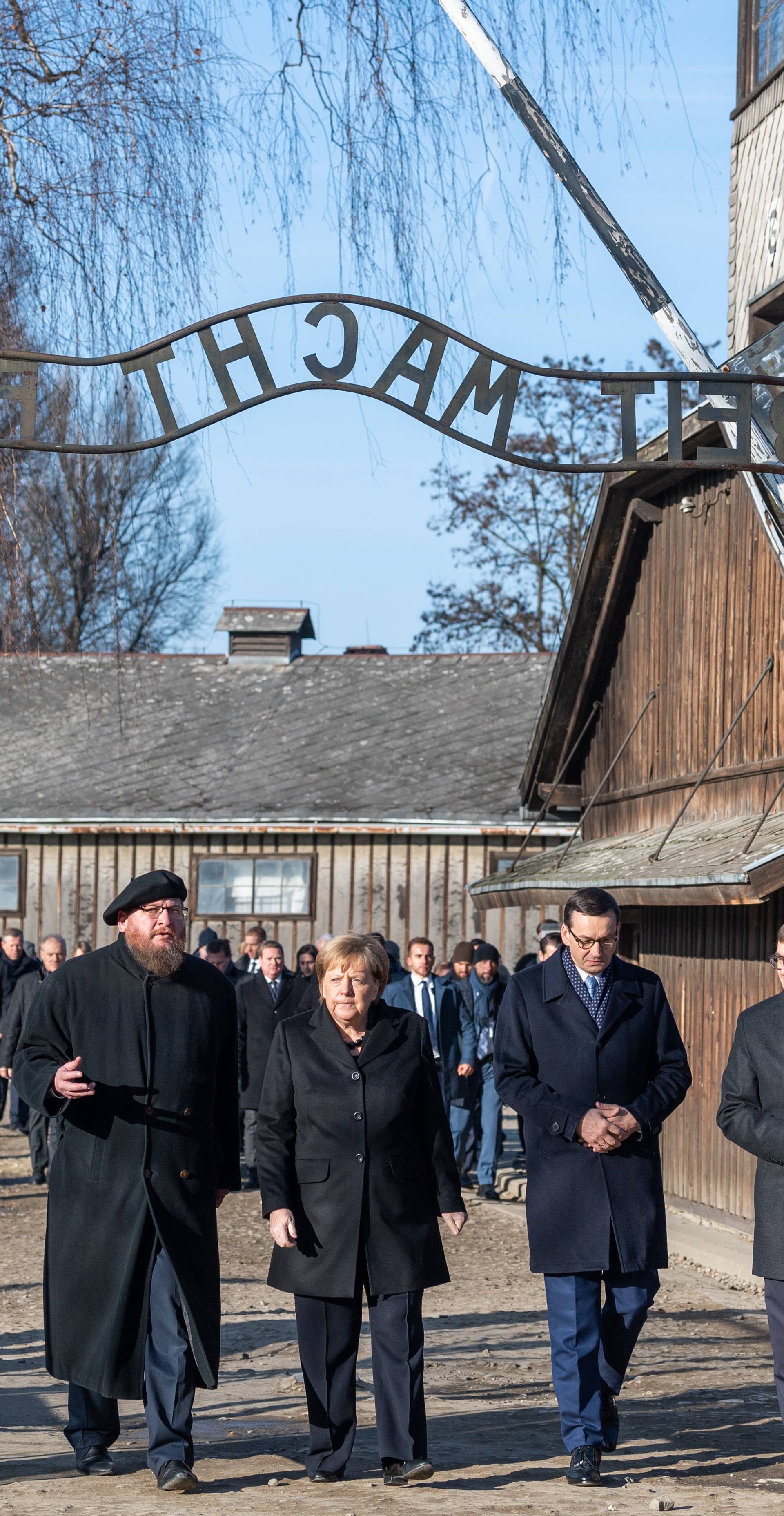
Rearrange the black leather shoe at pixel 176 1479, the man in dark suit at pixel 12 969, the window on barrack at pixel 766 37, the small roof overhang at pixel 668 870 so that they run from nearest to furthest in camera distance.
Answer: the black leather shoe at pixel 176 1479 → the small roof overhang at pixel 668 870 → the window on barrack at pixel 766 37 → the man in dark suit at pixel 12 969

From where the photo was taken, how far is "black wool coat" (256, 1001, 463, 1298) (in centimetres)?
611

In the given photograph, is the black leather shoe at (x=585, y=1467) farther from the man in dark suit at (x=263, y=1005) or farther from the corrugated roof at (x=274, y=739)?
the corrugated roof at (x=274, y=739)

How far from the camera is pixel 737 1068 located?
6.21m

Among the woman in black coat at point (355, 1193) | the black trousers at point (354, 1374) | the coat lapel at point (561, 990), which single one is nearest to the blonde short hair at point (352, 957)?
the woman in black coat at point (355, 1193)

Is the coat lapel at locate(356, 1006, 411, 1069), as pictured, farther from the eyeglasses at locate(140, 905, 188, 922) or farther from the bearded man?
the eyeglasses at locate(140, 905, 188, 922)

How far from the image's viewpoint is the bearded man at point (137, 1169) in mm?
5871

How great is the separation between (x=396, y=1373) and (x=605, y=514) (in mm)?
10377

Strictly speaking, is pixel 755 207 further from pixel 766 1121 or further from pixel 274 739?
pixel 274 739

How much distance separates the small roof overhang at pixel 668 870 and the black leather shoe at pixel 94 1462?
5455mm

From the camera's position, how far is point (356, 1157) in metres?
6.18

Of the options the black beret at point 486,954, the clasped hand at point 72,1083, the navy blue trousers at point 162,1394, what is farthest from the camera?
the black beret at point 486,954

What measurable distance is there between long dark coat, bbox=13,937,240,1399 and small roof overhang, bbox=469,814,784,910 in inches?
192

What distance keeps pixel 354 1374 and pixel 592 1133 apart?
115 centimetres

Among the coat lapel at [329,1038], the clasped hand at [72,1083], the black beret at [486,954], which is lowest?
the black beret at [486,954]
